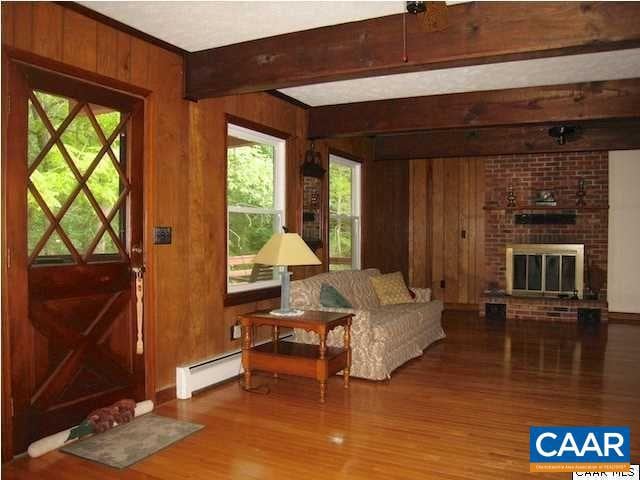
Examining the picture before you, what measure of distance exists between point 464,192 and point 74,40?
6529 millimetres

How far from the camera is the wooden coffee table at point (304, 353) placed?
374 centimetres

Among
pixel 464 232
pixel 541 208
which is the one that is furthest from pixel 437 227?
pixel 541 208

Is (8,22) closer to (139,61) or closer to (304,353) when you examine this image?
(139,61)

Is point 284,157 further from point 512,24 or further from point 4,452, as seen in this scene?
point 4,452

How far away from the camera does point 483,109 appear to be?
478cm

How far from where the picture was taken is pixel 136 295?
3504 millimetres

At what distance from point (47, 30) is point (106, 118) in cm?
62

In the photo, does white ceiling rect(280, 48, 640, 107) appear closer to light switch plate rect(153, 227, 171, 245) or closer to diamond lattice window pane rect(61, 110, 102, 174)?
light switch plate rect(153, 227, 171, 245)

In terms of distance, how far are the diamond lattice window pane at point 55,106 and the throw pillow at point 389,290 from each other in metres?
3.59

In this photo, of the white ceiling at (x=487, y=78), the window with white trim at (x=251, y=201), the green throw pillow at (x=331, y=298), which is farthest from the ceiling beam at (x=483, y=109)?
the green throw pillow at (x=331, y=298)

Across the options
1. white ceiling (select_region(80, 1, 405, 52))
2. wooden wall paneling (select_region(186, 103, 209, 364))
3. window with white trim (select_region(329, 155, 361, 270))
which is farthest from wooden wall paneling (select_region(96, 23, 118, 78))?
window with white trim (select_region(329, 155, 361, 270))

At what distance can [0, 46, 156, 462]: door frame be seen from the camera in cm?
269

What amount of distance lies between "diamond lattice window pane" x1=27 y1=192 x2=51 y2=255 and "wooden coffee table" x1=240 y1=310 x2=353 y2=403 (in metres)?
1.61

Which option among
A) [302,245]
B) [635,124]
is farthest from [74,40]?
[635,124]
